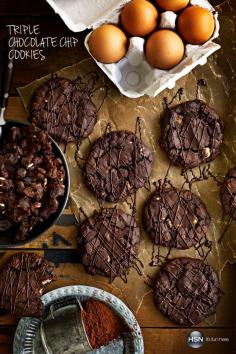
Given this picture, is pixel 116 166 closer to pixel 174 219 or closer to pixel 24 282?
pixel 174 219

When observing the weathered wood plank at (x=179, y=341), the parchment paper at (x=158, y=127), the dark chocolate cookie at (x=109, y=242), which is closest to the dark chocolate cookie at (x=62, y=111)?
the parchment paper at (x=158, y=127)

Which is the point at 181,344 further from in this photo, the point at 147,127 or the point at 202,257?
the point at 147,127

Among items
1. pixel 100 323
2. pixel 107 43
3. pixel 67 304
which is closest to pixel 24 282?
pixel 67 304

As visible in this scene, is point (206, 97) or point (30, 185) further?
point (206, 97)

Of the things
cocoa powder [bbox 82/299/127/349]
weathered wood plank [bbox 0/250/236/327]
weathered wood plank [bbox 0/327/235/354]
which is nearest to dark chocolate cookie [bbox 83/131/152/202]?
weathered wood plank [bbox 0/250/236/327]

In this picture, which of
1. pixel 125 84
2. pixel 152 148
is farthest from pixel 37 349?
pixel 125 84

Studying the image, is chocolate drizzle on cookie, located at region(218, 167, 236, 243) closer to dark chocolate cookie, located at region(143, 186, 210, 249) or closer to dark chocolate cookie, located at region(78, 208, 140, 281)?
dark chocolate cookie, located at region(143, 186, 210, 249)
